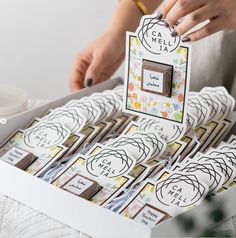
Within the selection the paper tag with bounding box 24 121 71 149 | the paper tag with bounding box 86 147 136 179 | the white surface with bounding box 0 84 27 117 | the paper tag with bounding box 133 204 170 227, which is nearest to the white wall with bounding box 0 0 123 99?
the white surface with bounding box 0 84 27 117

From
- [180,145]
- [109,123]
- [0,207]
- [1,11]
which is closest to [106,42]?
[109,123]

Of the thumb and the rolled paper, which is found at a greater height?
the rolled paper

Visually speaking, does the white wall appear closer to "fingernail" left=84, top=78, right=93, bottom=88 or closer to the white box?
"fingernail" left=84, top=78, right=93, bottom=88

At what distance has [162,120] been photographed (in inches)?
45.4

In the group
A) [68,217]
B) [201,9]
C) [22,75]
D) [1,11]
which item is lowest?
[22,75]

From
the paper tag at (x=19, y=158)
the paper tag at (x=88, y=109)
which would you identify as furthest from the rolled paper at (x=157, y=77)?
the paper tag at (x=19, y=158)

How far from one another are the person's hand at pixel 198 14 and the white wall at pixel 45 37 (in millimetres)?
1423

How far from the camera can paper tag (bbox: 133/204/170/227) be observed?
94 cm

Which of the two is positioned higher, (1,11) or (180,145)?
(180,145)

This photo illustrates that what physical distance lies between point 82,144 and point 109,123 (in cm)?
8

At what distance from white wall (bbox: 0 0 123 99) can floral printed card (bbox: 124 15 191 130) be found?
4.50ft

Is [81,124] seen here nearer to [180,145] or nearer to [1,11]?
[180,145]

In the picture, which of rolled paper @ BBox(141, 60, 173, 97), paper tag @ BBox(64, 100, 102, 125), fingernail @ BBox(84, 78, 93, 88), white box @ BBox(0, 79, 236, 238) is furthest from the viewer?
fingernail @ BBox(84, 78, 93, 88)

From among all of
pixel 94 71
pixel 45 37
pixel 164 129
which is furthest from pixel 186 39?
pixel 45 37
